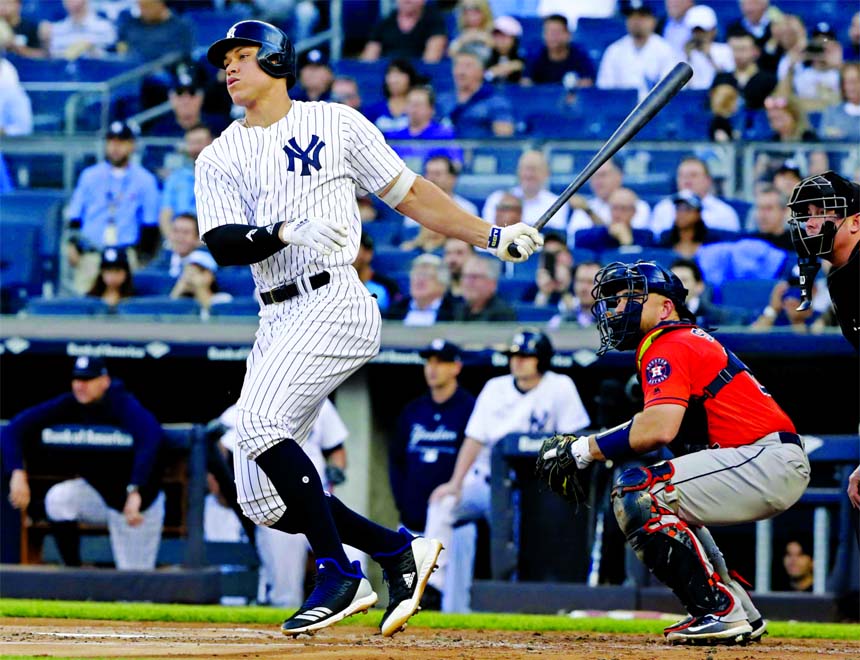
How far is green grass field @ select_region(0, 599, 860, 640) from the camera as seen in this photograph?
5.86m

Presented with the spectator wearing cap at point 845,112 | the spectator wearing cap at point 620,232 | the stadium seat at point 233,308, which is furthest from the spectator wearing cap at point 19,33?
the spectator wearing cap at point 845,112

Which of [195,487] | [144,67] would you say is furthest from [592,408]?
[144,67]

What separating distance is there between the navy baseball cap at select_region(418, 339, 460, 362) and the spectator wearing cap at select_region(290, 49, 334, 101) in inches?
118

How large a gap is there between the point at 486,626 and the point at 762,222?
3.59 meters

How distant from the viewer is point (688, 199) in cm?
863

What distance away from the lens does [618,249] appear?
879 centimetres

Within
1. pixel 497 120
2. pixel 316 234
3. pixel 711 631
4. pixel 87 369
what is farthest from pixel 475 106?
pixel 316 234

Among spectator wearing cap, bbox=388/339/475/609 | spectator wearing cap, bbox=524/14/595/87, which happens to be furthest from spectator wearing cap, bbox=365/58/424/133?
spectator wearing cap, bbox=388/339/475/609

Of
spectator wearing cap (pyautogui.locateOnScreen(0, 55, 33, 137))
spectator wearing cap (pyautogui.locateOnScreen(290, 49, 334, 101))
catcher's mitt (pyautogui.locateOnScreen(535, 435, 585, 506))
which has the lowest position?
catcher's mitt (pyautogui.locateOnScreen(535, 435, 585, 506))

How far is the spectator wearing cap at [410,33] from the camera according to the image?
36.4ft

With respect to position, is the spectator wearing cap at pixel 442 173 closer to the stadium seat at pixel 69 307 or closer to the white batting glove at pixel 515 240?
the stadium seat at pixel 69 307

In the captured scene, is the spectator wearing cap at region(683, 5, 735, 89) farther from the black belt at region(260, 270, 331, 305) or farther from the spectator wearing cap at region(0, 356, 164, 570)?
the black belt at region(260, 270, 331, 305)

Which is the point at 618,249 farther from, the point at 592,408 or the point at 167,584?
the point at 167,584

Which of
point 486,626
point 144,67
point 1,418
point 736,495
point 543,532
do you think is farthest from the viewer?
point 144,67
